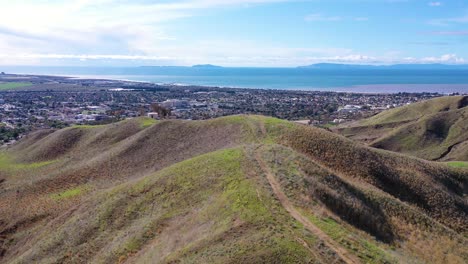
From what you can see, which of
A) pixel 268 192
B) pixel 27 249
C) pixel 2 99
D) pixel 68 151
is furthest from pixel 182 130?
pixel 2 99

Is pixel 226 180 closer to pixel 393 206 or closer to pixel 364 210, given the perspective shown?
pixel 364 210

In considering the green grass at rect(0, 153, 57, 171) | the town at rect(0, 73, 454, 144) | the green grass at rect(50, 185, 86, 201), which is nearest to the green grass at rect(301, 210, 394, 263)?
the green grass at rect(50, 185, 86, 201)

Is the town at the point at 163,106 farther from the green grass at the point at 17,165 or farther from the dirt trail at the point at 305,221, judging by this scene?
the dirt trail at the point at 305,221

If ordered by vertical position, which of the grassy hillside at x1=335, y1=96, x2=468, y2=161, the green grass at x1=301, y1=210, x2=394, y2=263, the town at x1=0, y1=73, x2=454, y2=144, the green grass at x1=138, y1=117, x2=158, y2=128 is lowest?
the town at x1=0, y1=73, x2=454, y2=144

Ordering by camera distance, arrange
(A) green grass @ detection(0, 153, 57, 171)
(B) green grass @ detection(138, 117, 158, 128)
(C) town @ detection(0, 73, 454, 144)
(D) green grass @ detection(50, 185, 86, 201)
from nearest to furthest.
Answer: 1. (D) green grass @ detection(50, 185, 86, 201)
2. (A) green grass @ detection(0, 153, 57, 171)
3. (B) green grass @ detection(138, 117, 158, 128)
4. (C) town @ detection(0, 73, 454, 144)

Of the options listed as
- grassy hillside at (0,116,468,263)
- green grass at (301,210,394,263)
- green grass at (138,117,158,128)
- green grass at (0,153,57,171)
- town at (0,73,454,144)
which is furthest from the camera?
town at (0,73,454,144)

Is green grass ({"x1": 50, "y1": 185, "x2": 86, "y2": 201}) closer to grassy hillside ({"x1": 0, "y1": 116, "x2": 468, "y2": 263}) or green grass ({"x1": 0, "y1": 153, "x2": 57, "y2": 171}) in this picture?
grassy hillside ({"x1": 0, "y1": 116, "x2": 468, "y2": 263})
